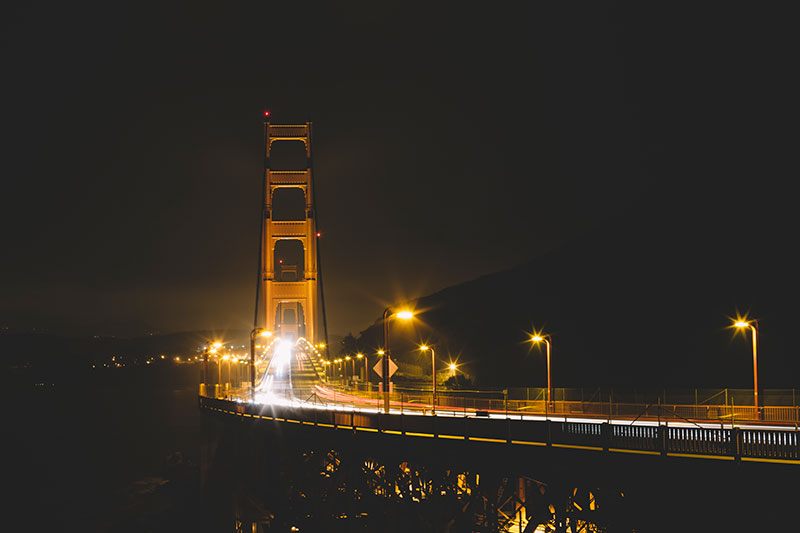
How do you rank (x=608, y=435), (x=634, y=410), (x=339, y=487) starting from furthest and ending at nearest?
1. (x=634, y=410)
2. (x=339, y=487)
3. (x=608, y=435)

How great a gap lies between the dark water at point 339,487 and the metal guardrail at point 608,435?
0.40 meters

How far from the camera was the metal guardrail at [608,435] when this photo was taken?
1770 cm

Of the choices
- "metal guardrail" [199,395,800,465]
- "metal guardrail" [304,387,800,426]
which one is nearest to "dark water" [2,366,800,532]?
"metal guardrail" [199,395,800,465]

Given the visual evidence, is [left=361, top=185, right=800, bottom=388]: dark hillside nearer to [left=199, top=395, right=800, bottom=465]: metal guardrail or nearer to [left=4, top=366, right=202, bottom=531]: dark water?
[left=4, top=366, right=202, bottom=531]: dark water

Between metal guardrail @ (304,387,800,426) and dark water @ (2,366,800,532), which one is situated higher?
metal guardrail @ (304,387,800,426)

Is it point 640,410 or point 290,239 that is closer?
point 640,410

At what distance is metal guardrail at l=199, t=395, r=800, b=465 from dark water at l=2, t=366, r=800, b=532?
0.40m

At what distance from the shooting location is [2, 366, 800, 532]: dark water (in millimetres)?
17922

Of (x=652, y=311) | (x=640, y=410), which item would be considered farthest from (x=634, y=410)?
(x=652, y=311)

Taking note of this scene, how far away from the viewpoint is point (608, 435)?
65.3ft

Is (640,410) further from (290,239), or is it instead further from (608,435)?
(290,239)

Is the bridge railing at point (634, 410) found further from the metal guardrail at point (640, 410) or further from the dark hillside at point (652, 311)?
the dark hillside at point (652, 311)

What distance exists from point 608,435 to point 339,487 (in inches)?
617

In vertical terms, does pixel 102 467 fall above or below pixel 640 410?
below
